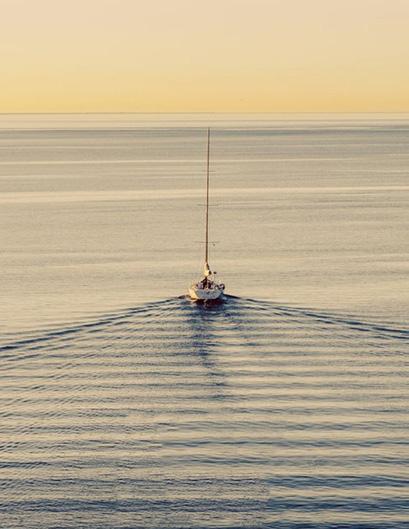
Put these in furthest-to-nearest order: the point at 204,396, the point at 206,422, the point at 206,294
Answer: the point at 206,294
the point at 204,396
the point at 206,422

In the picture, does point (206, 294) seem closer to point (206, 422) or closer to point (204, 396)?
point (204, 396)

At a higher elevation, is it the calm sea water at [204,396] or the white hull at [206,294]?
the white hull at [206,294]

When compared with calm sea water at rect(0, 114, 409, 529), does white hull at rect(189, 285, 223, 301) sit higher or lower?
higher

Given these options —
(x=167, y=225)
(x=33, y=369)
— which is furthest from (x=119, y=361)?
(x=167, y=225)

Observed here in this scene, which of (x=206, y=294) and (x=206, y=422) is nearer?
(x=206, y=422)

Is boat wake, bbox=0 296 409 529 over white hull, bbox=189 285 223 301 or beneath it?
beneath

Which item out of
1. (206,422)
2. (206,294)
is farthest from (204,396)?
(206,294)

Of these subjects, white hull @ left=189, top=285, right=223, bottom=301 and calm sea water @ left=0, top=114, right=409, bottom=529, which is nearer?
calm sea water @ left=0, top=114, right=409, bottom=529

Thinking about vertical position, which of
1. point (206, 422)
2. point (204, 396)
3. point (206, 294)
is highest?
point (206, 294)

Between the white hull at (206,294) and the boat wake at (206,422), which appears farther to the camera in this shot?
the white hull at (206,294)

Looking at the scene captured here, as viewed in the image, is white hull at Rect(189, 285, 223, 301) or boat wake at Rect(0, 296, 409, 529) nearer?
boat wake at Rect(0, 296, 409, 529)

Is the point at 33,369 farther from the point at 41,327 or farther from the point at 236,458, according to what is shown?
the point at 236,458

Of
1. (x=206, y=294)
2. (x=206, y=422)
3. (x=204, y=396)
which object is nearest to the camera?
(x=206, y=422)
